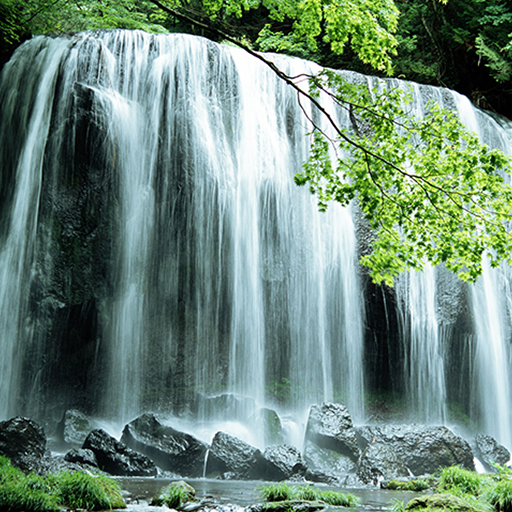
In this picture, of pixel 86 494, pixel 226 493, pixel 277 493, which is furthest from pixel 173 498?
pixel 226 493

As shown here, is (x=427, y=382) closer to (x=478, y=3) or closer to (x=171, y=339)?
(x=171, y=339)

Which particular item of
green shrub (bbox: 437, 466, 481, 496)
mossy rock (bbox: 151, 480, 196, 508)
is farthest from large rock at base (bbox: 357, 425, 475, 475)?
mossy rock (bbox: 151, 480, 196, 508)

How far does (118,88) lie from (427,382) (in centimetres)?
1147

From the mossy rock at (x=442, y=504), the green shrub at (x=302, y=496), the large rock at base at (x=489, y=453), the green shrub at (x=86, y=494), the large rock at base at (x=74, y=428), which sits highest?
the large rock at base at (x=74, y=428)

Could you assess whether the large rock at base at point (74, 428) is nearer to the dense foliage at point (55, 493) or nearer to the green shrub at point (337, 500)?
the dense foliage at point (55, 493)

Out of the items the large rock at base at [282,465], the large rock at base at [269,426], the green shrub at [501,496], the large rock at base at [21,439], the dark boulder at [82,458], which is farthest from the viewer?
the large rock at base at [269,426]

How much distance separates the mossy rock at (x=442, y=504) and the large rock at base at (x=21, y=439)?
A: 5570 millimetres

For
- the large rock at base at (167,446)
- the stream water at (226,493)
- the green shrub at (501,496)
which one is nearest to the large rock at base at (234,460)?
the large rock at base at (167,446)

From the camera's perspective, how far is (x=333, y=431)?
973cm

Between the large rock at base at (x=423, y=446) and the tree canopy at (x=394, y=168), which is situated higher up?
the tree canopy at (x=394, y=168)

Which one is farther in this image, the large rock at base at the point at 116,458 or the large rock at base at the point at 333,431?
the large rock at base at the point at 333,431

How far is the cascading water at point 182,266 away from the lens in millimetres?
12078

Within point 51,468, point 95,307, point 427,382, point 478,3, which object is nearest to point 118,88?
point 95,307

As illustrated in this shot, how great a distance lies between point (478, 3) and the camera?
60.3 ft
